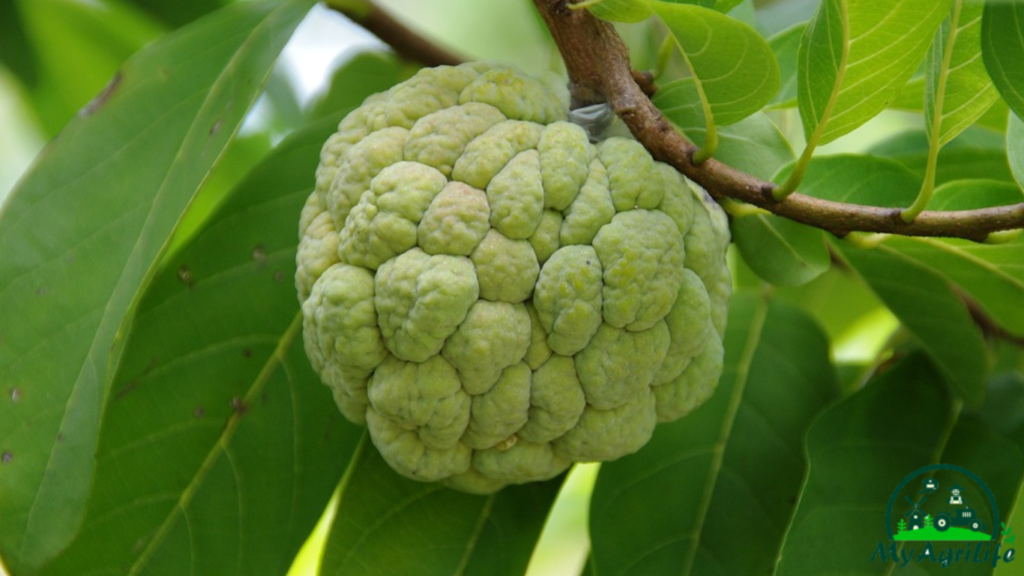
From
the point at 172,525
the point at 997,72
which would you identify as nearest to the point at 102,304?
the point at 172,525

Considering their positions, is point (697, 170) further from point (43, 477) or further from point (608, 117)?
A: point (43, 477)

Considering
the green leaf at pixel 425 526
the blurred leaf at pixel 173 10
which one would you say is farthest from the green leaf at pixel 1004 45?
the blurred leaf at pixel 173 10

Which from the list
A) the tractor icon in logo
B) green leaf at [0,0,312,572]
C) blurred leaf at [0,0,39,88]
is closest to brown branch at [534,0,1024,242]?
green leaf at [0,0,312,572]

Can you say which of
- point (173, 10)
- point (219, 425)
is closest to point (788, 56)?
point (219, 425)

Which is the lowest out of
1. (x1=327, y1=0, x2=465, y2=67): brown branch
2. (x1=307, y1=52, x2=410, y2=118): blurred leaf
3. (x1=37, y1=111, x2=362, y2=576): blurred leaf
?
(x1=37, y1=111, x2=362, y2=576): blurred leaf

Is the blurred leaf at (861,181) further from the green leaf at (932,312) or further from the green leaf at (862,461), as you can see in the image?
the green leaf at (862,461)

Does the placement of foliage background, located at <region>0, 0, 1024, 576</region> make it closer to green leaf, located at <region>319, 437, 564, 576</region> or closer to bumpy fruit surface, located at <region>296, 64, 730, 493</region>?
green leaf, located at <region>319, 437, 564, 576</region>

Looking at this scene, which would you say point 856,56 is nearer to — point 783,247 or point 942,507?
point 783,247
